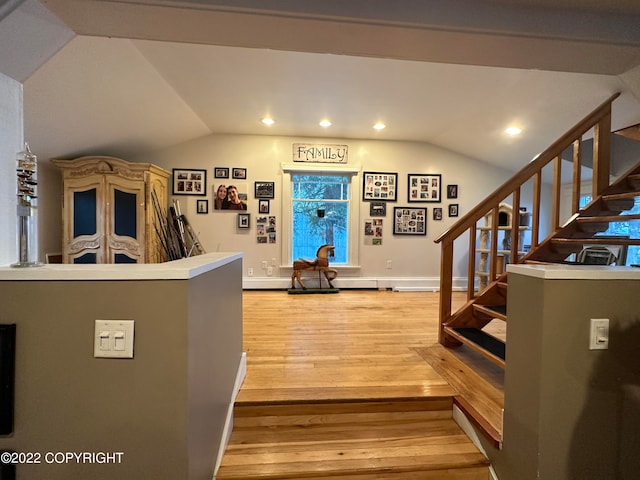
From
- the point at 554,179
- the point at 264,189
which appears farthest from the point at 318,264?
the point at 554,179

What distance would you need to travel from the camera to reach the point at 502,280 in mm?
2127

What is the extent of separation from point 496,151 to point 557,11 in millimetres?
3639

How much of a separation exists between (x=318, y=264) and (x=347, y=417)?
9.58ft

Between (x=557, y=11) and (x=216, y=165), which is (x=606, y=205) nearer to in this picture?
(x=557, y=11)

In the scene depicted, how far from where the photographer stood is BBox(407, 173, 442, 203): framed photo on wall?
4.75m

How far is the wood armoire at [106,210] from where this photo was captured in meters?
3.62

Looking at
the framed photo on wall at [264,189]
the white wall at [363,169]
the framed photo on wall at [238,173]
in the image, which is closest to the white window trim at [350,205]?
the white wall at [363,169]

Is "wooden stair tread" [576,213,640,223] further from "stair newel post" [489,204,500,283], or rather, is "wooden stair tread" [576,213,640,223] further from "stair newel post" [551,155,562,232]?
"stair newel post" [489,204,500,283]

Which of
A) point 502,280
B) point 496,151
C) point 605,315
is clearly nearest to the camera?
point 605,315

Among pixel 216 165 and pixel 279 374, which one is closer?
pixel 279 374

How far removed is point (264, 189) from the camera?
457 centimetres

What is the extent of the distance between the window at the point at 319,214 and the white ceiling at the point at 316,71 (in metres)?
0.75

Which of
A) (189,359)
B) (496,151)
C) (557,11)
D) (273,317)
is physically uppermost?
(496,151)

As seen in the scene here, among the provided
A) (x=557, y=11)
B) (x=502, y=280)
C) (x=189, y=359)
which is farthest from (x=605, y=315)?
(x=189, y=359)
